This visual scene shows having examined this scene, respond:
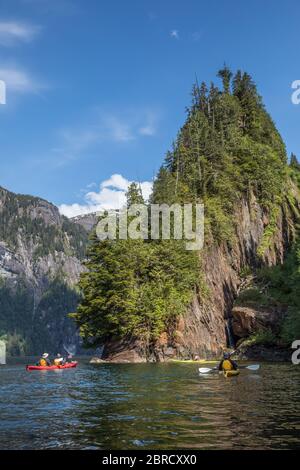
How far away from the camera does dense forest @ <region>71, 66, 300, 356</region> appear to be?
187 feet

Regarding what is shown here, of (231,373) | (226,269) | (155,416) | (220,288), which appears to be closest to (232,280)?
(226,269)

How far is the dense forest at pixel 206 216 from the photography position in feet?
187

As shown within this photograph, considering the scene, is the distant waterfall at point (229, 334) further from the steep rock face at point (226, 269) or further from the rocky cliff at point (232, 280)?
the steep rock face at point (226, 269)

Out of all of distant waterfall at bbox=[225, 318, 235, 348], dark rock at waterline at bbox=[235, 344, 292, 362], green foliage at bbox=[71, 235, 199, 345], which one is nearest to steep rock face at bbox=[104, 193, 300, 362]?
distant waterfall at bbox=[225, 318, 235, 348]

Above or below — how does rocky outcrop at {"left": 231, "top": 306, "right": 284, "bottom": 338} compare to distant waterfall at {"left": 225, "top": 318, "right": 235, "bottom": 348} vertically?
above

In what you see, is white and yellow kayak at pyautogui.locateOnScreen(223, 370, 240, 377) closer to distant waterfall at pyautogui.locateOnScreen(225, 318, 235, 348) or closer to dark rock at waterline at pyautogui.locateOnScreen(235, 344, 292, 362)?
dark rock at waterline at pyautogui.locateOnScreen(235, 344, 292, 362)

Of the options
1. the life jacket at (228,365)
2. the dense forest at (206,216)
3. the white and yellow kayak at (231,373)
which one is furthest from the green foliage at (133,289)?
the white and yellow kayak at (231,373)

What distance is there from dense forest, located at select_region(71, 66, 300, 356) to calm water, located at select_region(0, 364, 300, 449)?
26434 millimetres

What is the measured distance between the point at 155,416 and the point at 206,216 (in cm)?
5553

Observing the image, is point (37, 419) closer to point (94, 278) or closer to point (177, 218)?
point (94, 278)

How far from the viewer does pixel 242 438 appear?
38.9 feet

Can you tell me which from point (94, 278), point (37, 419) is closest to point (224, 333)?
point (94, 278)

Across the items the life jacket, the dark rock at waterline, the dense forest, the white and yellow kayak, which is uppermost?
the dense forest

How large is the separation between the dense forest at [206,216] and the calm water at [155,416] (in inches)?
1041
